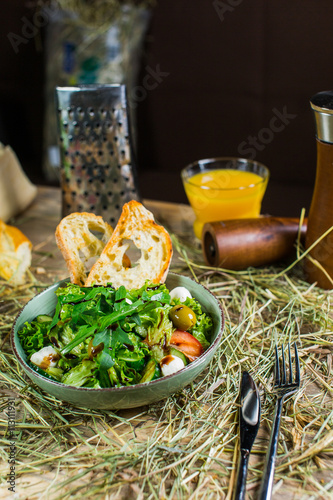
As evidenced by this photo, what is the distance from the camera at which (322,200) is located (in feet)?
4.58

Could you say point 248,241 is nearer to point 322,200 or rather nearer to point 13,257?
point 322,200

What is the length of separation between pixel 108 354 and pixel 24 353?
231 mm

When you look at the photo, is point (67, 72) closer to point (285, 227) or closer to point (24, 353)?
point (285, 227)

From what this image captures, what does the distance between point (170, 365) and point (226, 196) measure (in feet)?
2.87

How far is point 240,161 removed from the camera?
1.89 m

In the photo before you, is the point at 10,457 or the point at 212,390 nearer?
the point at 10,457

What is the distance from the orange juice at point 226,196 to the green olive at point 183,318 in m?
0.69

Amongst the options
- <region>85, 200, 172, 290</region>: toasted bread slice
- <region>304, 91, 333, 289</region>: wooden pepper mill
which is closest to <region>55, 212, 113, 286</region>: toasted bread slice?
<region>85, 200, 172, 290</region>: toasted bread slice

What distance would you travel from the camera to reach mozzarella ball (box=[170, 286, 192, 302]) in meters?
1.19

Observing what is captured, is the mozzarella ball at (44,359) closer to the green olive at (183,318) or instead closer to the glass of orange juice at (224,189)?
the green olive at (183,318)

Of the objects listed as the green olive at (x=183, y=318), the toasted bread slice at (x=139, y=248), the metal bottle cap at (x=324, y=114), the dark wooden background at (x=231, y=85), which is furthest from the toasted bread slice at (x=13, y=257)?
the dark wooden background at (x=231, y=85)

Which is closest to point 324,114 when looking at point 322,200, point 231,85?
point 322,200

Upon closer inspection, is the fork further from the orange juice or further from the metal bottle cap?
the orange juice

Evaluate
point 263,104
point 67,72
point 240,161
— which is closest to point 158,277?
point 240,161
